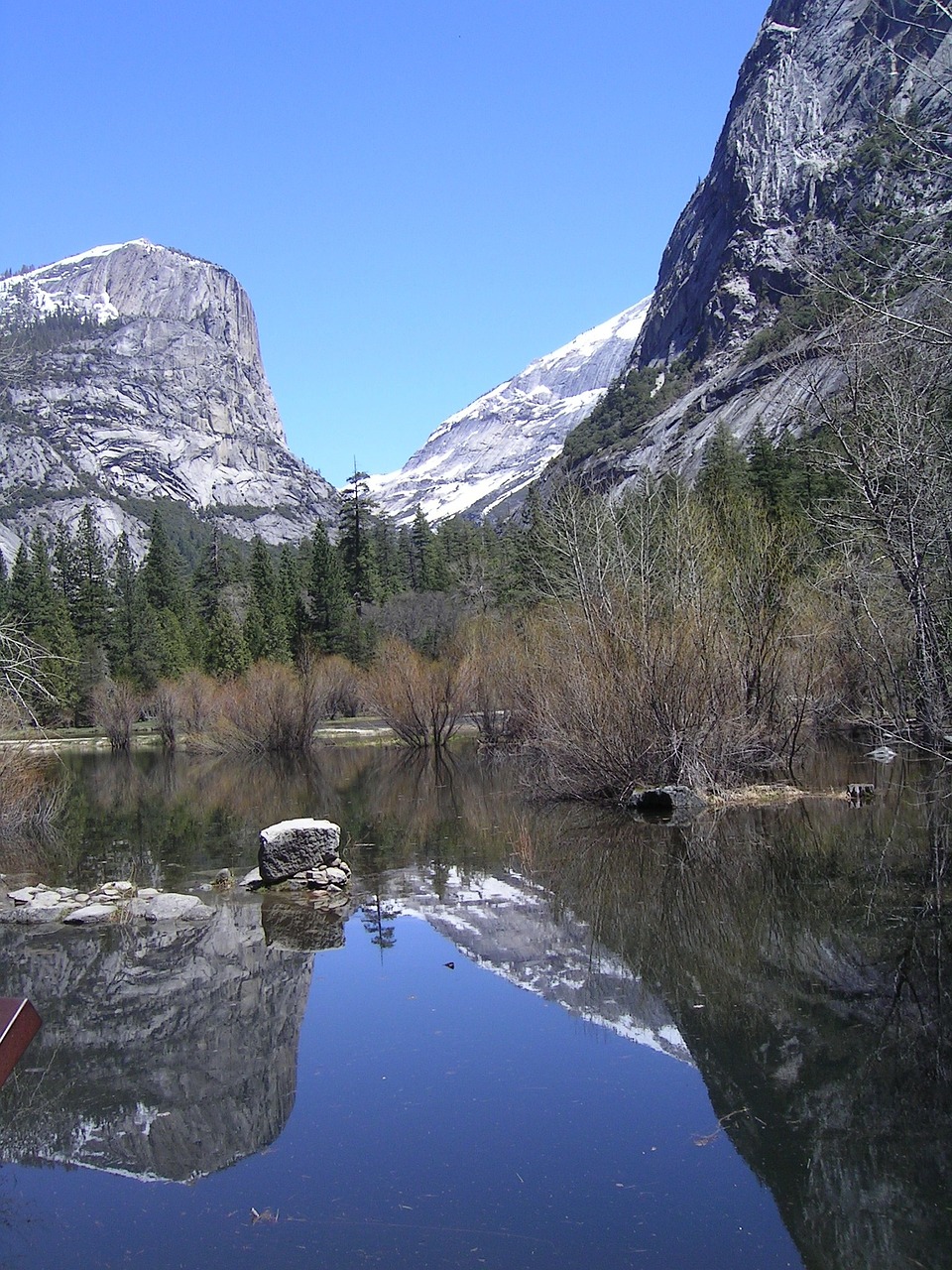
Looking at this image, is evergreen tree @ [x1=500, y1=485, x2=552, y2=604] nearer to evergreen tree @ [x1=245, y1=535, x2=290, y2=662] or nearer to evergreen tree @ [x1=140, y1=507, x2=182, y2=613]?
evergreen tree @ [x1=245, y1=535, x2=290, y2=662]

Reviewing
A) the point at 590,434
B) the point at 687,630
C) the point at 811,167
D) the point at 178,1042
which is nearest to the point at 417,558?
the point at 590,434

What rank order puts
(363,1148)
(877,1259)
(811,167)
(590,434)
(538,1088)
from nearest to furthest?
(877,1259)
(363,1148)
(538,1088)
(811,167)
(590,434)

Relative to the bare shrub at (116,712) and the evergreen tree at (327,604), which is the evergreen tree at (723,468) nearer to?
the evergreen tree at (327,604)

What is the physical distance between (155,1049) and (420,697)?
2789 centimetres

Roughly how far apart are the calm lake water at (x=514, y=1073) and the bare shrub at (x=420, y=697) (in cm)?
2086

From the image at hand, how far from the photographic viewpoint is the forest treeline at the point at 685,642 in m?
14.0

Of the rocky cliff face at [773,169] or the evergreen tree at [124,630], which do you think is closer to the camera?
the evergreen tree at [124,630]

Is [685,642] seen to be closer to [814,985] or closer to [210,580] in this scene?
[814,985]

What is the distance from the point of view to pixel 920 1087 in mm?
6746

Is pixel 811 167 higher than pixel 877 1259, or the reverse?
pixel 811 167

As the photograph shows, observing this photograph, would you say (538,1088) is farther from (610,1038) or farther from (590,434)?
(590,434)

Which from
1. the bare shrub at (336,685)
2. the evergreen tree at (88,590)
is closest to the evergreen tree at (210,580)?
the evergreen tree at (88,590)

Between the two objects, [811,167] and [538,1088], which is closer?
[538,1088]

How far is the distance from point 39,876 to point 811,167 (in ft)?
392
